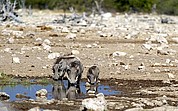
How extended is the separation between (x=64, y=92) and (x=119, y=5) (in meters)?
47.0

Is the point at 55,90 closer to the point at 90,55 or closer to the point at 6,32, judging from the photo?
the point at 90,55

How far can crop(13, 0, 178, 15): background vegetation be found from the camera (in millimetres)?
57250

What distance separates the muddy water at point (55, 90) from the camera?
38.0 feet

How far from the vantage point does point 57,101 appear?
1088 centimetres

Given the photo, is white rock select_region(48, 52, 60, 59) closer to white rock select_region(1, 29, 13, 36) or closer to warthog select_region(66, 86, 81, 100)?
warthog select_region(66, 86, 81, 100)

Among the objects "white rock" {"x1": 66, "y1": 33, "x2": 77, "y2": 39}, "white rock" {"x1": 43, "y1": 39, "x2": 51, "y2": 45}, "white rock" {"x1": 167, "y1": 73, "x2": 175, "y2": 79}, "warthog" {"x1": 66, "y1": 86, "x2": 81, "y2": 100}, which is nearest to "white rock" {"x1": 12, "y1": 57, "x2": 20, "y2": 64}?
"warthog" {"x1": 66, "y1": 86, "x2": 81, "y2": 100}

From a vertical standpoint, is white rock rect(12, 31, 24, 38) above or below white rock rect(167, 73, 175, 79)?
above

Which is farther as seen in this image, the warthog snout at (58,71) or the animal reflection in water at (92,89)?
the warthog snout at (58,71)

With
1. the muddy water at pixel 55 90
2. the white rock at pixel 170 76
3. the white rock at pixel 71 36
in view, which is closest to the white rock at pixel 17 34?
the white rock at pixel 71 36

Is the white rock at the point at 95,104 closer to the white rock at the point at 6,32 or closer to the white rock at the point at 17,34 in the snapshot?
the white rock at the point at 17,34

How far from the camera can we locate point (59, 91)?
12.2m

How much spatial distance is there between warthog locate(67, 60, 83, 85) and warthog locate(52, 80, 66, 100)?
264mm

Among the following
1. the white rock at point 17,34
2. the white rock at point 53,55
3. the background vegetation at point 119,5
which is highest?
the background vegetation at point 119,5

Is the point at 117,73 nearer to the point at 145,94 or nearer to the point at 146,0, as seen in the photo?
the point at 145,94
